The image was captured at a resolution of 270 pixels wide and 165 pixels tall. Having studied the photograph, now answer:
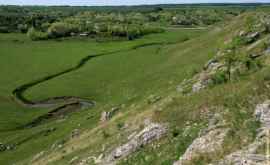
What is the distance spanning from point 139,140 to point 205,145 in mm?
6300

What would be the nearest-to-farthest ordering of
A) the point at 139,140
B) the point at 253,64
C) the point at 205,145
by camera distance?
the point at 205,145 < the point at 139,140 < the point at 253,64

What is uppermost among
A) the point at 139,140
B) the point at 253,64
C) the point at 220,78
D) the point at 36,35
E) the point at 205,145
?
the point at 253,64

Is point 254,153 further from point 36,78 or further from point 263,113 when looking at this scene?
point 36,78

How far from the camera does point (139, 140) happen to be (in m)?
24.4

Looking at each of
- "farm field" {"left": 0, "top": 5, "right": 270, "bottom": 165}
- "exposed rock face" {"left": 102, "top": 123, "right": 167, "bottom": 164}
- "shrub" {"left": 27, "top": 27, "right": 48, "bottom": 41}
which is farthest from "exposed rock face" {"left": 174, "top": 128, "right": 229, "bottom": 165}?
"shrub" {"left": 27, "top": 27, "right": 48, "bottom": 41}

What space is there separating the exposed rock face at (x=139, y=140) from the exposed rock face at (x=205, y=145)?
440cm

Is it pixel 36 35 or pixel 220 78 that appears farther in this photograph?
pixel 36 35

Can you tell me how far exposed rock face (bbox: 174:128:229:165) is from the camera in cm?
1842

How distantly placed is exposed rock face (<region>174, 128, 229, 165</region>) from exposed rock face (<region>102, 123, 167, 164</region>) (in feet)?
14.4

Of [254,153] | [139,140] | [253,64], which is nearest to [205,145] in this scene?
[254,153]

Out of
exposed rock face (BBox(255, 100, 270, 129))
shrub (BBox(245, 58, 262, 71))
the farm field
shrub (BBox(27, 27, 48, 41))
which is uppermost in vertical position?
shrub (BBox(245, 58, 262, 71))

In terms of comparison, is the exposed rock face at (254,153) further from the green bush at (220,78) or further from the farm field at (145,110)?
the green bush at (220,78)

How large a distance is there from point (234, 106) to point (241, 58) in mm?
10140

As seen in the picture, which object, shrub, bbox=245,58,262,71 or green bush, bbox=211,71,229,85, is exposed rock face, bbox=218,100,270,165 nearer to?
green bush, bbox=211,71,229,85
